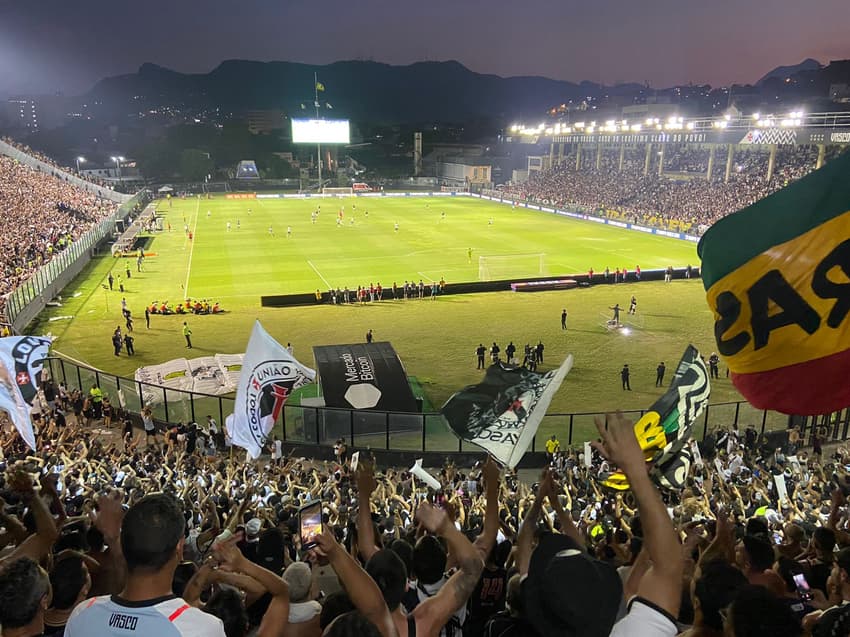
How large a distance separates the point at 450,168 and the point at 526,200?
52.8 meters

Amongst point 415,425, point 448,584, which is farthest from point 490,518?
point 415,425

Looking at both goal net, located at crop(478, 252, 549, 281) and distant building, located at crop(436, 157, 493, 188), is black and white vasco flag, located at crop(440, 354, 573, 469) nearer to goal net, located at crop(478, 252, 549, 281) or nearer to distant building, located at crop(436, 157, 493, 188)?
goal net, located at crop(478, 252, 549, 281)

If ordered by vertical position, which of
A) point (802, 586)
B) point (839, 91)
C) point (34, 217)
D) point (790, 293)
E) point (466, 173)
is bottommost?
point (34, 217)

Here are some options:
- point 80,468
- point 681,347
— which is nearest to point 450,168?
point 681,347

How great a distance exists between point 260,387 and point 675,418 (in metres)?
6.44

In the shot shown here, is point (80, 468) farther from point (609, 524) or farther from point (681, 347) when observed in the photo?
point (681, 347)

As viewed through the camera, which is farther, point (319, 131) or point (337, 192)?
point (319, 131)

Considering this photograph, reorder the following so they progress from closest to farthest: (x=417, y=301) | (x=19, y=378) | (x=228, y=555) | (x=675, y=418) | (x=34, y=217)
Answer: (x=228, y=555)
(x=675, y=418)
(x=19, y=378)
(x=417, y=301)
(x=34, y=217)

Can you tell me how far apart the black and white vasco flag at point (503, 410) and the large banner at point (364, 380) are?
40.8 ft

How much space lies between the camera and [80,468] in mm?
12867

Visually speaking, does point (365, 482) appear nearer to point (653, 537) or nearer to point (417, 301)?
point (653, 537)

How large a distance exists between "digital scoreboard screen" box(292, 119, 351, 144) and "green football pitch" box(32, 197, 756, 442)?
56.2 metres

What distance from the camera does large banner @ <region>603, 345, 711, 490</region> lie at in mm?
9586

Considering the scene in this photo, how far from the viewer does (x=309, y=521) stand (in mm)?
6414
